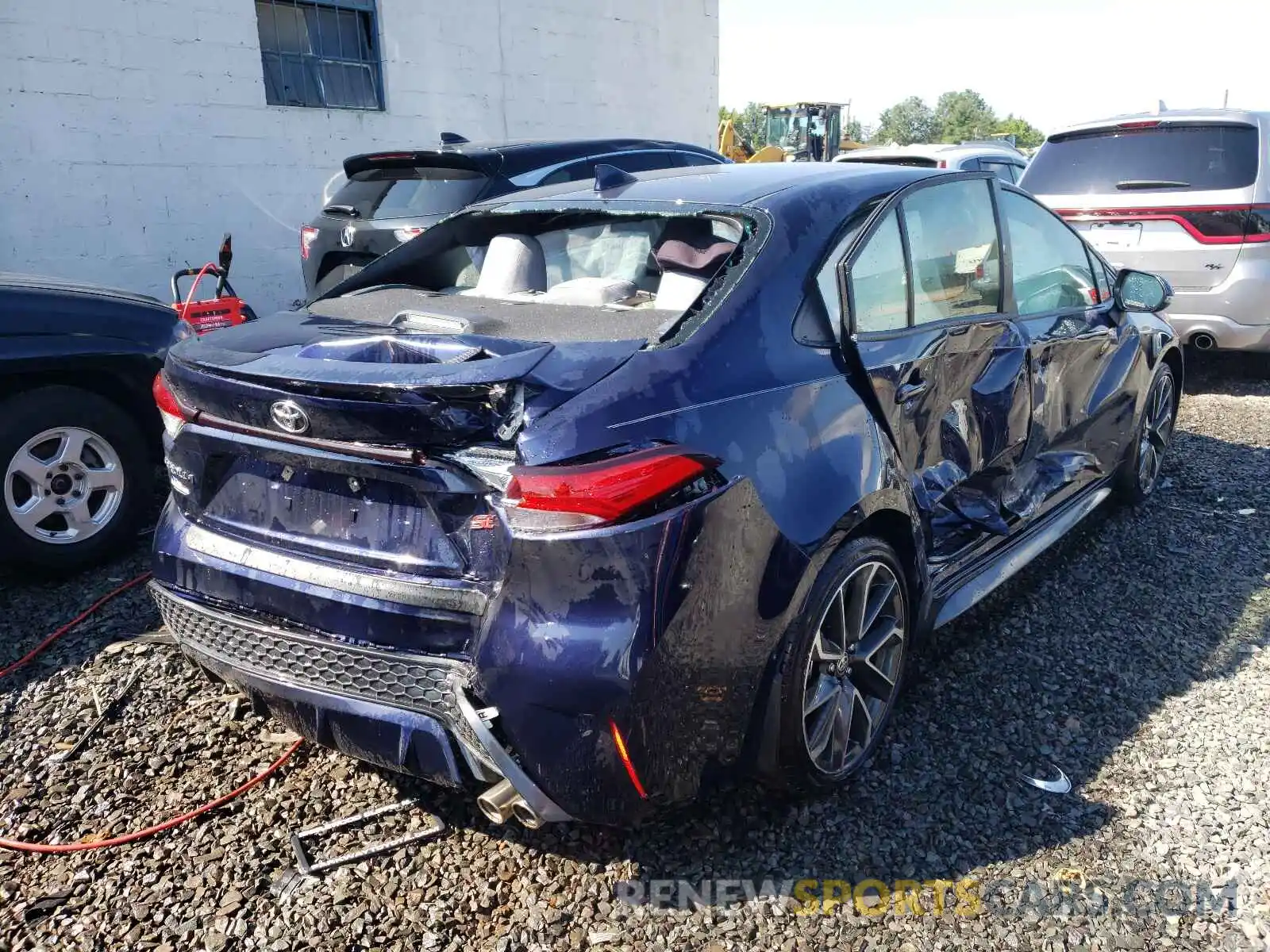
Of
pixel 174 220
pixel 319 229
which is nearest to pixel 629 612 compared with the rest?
pixel 319 229

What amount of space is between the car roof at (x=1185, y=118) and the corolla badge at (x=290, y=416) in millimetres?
6915

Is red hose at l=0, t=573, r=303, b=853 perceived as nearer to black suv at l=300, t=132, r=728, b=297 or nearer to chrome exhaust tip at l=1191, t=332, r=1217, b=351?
black suv at l=300, t=132, r=728, b=297

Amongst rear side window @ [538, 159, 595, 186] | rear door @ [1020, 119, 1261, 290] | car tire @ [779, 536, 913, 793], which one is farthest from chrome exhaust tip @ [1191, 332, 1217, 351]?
car tire @ [779, 536, 913, 793]

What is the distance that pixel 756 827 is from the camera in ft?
8.46

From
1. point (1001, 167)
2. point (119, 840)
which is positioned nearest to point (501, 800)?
point (119, 840)

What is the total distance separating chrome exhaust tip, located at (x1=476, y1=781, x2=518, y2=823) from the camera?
2129 millimetres

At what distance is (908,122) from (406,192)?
9824 centimetres

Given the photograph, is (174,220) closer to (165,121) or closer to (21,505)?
(165,121)

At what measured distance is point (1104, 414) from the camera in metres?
4.20

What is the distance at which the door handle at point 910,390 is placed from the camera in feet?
9.00

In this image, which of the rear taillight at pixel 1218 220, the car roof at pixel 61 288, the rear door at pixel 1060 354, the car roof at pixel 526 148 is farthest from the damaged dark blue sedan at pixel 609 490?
the rear taillight at pixel 1218 220

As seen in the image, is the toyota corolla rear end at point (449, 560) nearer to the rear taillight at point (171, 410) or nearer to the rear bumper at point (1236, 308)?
the rear taillight at point (171, 410)

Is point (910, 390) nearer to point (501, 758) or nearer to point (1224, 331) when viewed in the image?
point (501, 758)

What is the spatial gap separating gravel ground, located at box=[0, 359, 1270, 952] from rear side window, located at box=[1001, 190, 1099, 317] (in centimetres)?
127
